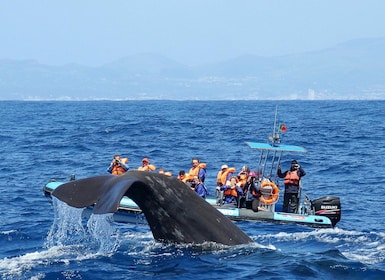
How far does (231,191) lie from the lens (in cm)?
2212

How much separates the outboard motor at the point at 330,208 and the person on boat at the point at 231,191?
2.33m

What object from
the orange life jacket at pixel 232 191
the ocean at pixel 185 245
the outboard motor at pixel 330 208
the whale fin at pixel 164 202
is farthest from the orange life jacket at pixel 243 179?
the whale fin at pixel 164 202

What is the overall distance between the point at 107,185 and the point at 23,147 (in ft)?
103

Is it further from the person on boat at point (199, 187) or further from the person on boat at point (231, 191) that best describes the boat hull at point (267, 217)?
the person on boat at point (199, 187)

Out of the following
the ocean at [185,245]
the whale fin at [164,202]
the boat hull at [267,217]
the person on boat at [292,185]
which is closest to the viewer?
the whale fin at [164,202]

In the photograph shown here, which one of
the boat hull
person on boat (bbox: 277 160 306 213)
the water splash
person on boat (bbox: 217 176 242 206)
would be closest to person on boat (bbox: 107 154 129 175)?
the boat hull

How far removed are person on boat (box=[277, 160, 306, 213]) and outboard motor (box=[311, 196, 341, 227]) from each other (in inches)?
28.2

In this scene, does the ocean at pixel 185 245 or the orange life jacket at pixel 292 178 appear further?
the orange life jacket at pixel 292 178

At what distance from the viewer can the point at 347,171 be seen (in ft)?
105

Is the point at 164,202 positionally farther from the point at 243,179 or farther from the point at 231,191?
the point at 243,179

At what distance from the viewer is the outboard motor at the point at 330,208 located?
21.5 meters

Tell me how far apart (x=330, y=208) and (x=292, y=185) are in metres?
1.34

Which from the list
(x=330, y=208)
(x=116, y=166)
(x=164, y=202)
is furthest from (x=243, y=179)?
(x=164, y=202)

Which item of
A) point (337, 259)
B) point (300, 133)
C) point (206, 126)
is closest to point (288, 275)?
point (337, 259)
